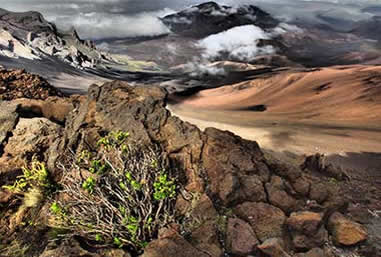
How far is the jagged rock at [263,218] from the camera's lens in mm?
6406

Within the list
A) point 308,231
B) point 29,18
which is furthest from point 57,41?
point 308,231

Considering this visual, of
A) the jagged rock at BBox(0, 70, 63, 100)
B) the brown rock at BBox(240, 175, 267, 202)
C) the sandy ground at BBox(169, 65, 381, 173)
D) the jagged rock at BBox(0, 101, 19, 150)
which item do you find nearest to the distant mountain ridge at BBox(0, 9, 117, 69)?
the sandy ground at BBox(169, 65, 381, 173)

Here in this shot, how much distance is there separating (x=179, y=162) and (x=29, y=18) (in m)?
49.8

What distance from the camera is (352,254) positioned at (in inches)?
260

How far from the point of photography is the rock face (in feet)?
19.8

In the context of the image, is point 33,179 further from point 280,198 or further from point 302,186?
point 302,186

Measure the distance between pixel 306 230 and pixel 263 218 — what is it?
2.42 ft

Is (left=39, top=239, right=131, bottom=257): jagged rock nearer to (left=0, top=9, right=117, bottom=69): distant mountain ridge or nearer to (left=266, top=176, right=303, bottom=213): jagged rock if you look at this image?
(left=266, top=176, right=303, bottom=213): jagged rock

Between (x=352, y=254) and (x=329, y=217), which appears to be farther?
(x=329, y=217)

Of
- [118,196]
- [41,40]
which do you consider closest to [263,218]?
[118,196]

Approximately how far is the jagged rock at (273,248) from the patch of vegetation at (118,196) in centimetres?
149

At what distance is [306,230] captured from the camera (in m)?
6.49

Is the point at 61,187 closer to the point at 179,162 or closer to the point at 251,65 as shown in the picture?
the point at 179,162

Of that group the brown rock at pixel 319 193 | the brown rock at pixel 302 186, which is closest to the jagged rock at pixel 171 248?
the brown rock at pixel 302 186
